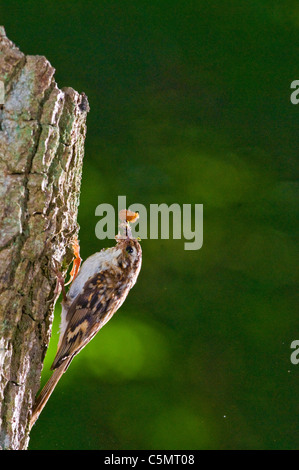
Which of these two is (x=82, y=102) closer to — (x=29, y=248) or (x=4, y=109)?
(x=4, y=109)

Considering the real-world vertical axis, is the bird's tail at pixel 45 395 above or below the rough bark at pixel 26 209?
below

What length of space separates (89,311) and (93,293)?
56 mm

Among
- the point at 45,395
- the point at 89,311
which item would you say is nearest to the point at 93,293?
the point at 89,311

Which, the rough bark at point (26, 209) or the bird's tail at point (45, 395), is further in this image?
the bird's tail at point (45, 395)

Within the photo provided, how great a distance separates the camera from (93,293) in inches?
70.5

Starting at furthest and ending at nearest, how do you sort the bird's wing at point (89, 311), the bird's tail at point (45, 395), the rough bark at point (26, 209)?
the bird's wing at point (89, 311) → the bird's tail at point (45, 395) → the rough bark at point (26, 209)

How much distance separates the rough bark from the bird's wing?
0.70ft

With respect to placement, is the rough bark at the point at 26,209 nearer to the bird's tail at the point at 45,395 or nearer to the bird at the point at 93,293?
the bird's tail at the point at 45,395

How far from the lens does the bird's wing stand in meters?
1.70

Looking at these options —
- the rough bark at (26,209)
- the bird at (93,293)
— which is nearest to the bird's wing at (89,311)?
the bird at (93,293)

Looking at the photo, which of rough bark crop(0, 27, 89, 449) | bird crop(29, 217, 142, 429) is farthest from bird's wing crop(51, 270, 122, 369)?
rough bark crop(0, 27, 89, 449)

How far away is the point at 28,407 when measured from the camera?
1.48 m

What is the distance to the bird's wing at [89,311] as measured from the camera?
170 centimetres

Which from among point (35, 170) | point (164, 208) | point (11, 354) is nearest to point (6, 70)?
point (35, 170)
